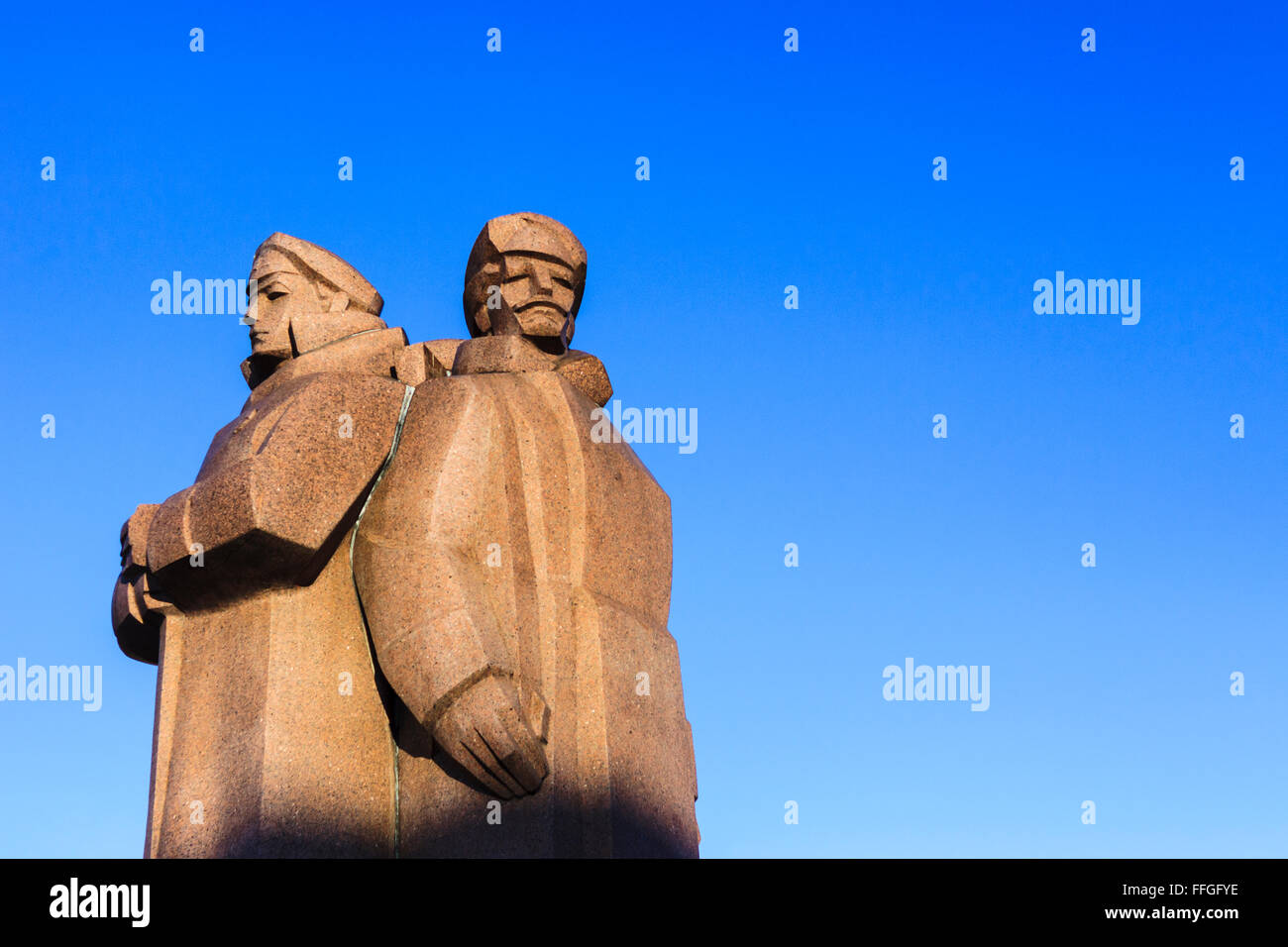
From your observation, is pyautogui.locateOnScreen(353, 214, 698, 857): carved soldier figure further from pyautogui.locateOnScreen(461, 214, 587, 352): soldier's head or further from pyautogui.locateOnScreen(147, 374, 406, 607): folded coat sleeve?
pyautogui.locateOnScreen(147, 374, 406, 607): folded coat sleeve

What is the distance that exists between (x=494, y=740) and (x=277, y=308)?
10.0 feet

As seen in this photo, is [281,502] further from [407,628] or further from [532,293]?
[532,293]

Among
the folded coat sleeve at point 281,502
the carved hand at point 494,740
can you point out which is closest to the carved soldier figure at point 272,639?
the folded coat sleeve at point 281,502

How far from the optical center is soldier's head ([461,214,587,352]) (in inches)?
361

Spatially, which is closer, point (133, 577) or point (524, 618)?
point (524, 618)

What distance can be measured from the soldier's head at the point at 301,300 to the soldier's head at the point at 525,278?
2.10ft

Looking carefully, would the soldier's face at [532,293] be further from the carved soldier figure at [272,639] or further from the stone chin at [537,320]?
the carved soldier figure at [272,639]

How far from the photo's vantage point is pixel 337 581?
8.12 metres

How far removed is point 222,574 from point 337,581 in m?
0.56

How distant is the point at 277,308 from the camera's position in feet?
29.7

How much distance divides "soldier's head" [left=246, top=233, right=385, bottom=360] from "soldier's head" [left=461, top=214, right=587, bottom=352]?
2.10 feet

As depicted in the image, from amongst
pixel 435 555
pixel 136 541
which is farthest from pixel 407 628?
pixel 136 541
